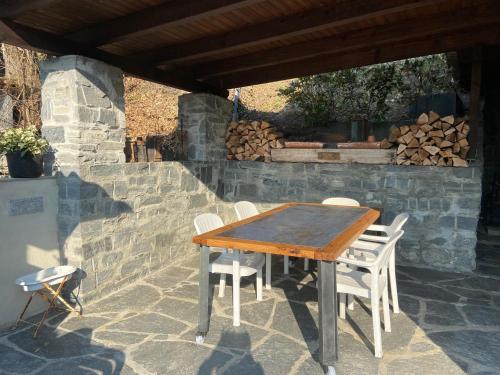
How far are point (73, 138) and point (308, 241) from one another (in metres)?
2.29

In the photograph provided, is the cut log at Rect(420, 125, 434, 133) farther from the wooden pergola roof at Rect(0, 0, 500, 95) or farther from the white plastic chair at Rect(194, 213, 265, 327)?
the white plastic chair at Rect(194, 213, 265, 327)

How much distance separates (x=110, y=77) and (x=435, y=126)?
3.63m

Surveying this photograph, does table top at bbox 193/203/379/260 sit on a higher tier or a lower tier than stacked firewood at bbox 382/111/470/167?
lower

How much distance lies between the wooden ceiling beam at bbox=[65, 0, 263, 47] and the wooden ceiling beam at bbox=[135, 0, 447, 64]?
2.28ft

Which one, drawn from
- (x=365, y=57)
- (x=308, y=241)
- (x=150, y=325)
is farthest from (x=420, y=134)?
(x=150, y=325)

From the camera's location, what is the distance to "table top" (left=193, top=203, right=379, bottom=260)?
2355 mm

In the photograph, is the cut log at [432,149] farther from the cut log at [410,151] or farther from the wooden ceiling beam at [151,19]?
the wooden ceiling beam at [151,19]

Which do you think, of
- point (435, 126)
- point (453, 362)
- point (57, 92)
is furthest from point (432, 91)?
point (57, 92)

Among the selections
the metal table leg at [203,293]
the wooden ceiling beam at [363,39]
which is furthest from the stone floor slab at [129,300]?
the wooden ceiling beam at [363,39]

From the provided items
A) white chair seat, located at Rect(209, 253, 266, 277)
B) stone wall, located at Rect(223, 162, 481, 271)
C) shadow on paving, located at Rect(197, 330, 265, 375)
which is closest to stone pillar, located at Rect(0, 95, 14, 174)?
stone wall, located at Rect(223, 162, 481, 271)

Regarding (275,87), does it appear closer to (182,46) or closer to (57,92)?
(182,46)

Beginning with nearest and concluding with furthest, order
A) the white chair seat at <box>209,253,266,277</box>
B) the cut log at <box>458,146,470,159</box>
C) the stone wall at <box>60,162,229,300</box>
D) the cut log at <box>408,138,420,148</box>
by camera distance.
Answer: the white chair seat at <box>209,253,266,277</box>
the stone wall at <box>60,162,229,300</box>
the cut log at <box>458,146,470,159</box>
the cut log at <box>408,138,420,148</box>

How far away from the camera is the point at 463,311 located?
3.16 meters

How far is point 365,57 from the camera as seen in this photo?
173 inches
